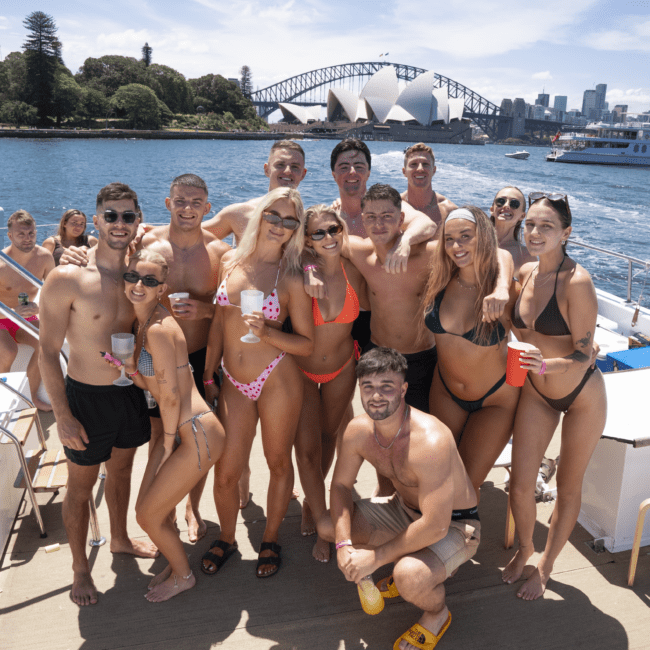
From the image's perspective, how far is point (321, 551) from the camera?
9.33ft

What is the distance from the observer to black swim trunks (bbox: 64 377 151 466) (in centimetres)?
247

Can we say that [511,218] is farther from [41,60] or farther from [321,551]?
[41,60]

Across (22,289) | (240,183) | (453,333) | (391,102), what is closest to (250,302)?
(453,333)

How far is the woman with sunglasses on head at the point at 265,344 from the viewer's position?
103 inches

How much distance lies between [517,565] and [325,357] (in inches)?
56.6

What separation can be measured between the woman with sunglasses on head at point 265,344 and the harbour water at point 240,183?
11579 millimetres

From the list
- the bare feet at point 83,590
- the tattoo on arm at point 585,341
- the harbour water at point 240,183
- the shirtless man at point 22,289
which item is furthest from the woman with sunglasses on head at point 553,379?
the harbour water at point 240,183

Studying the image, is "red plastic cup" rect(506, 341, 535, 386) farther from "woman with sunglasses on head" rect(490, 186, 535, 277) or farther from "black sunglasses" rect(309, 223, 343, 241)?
"woman with sunglasses on head" rect(490, 186, 535, 277)

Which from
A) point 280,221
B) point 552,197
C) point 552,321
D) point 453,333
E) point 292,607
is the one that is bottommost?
point 292,607

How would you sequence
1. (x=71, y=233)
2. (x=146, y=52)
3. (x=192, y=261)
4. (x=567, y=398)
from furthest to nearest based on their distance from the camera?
(x=146, y=52) → (x=71, y=233) → (x=192, y=261) → (x=567, y=398)

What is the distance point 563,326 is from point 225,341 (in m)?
1.62

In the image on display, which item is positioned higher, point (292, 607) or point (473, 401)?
point (473, 401)

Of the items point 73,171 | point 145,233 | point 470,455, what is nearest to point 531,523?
point 470,455

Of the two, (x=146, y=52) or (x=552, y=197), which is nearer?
(x=552, y=197)
